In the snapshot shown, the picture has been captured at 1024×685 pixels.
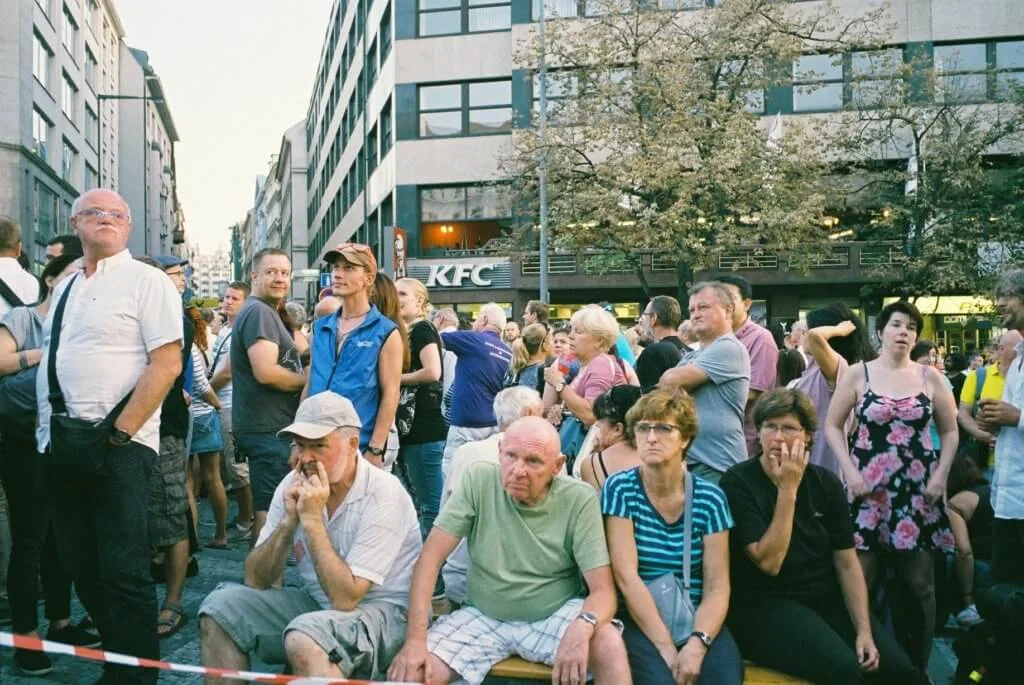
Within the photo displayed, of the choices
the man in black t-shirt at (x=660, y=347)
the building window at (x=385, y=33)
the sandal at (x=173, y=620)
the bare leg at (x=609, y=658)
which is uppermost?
the building window at (x=385, y=33)

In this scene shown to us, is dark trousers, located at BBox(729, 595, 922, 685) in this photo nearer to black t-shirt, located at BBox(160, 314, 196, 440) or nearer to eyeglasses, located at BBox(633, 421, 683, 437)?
eyeglasses, located at BBox(633, 421, 683, 437)

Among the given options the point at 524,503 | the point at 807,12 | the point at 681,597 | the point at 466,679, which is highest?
the point at 807,12

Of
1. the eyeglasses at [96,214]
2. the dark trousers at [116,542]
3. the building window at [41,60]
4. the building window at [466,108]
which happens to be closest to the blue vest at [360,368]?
the dark trousers at [116,542]

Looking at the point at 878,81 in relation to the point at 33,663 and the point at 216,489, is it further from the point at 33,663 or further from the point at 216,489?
the point at 33,663

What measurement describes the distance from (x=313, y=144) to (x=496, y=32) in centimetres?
4614

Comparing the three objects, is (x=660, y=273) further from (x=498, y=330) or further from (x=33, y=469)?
(x=33, y=469)

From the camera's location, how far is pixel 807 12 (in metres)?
28.0

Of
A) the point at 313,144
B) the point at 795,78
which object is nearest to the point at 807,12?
the point at 795,78

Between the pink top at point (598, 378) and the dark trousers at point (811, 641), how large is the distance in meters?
2.20

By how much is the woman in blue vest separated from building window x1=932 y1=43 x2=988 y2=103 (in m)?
22.9

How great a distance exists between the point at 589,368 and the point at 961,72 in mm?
22798

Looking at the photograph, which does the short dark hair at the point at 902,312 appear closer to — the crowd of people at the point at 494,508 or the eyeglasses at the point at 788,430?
the crowd of people at the point at 494,508

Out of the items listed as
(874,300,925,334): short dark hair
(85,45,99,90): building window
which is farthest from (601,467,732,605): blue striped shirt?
(85,45,99,90): building window

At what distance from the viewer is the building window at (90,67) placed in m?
45.5
